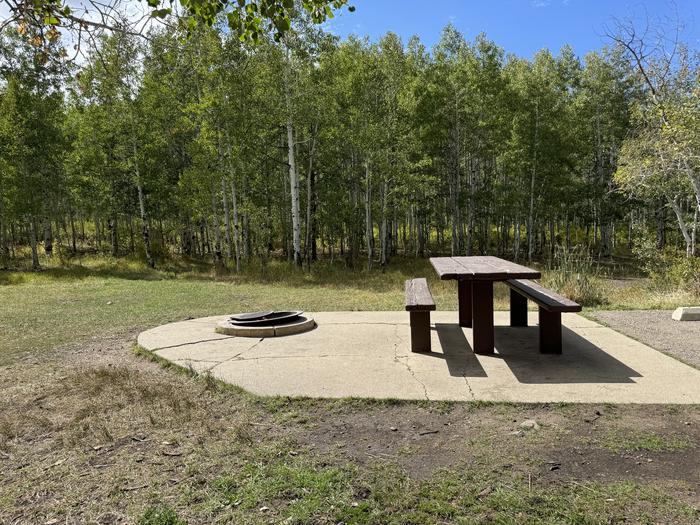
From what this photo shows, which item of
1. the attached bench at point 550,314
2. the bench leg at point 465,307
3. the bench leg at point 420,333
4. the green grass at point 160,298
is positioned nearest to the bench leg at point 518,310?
the bench leg at point 465,307

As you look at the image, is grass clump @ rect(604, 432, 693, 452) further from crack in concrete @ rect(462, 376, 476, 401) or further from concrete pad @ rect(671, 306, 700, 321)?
concrete pad @ rect(671, 306, 700, 321)

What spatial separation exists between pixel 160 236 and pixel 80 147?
7.32 metres

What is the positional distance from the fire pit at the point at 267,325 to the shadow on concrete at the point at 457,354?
1.79m

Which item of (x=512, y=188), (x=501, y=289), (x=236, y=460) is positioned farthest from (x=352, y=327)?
(x=512, y=188)

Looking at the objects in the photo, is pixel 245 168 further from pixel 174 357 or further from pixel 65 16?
pixel 65 16

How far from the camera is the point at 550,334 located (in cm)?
481

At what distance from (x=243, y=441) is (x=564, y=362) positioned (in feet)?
10.3

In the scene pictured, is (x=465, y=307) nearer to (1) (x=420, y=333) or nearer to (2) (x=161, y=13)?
(1) (x=420, y=333)

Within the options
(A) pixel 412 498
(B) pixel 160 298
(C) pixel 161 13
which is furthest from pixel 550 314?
(B) pixel 160 298

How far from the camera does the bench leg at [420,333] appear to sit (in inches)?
197

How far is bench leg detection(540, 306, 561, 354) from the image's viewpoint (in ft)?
15.7

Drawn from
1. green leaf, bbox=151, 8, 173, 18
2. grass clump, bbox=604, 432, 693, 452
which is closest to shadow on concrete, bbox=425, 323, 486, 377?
grass clump, bbox=604, 432, 693, 452

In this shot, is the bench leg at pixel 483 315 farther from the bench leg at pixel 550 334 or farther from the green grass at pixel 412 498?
the green grass at pixel 412 498

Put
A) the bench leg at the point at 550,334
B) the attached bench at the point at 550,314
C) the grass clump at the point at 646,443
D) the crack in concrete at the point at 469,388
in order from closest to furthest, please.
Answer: the grass clump at the point at 646,443
the crack in concrete at the point at 469,388
the attached bench at the point at 550,314
the bench leg at the point at 550,334
